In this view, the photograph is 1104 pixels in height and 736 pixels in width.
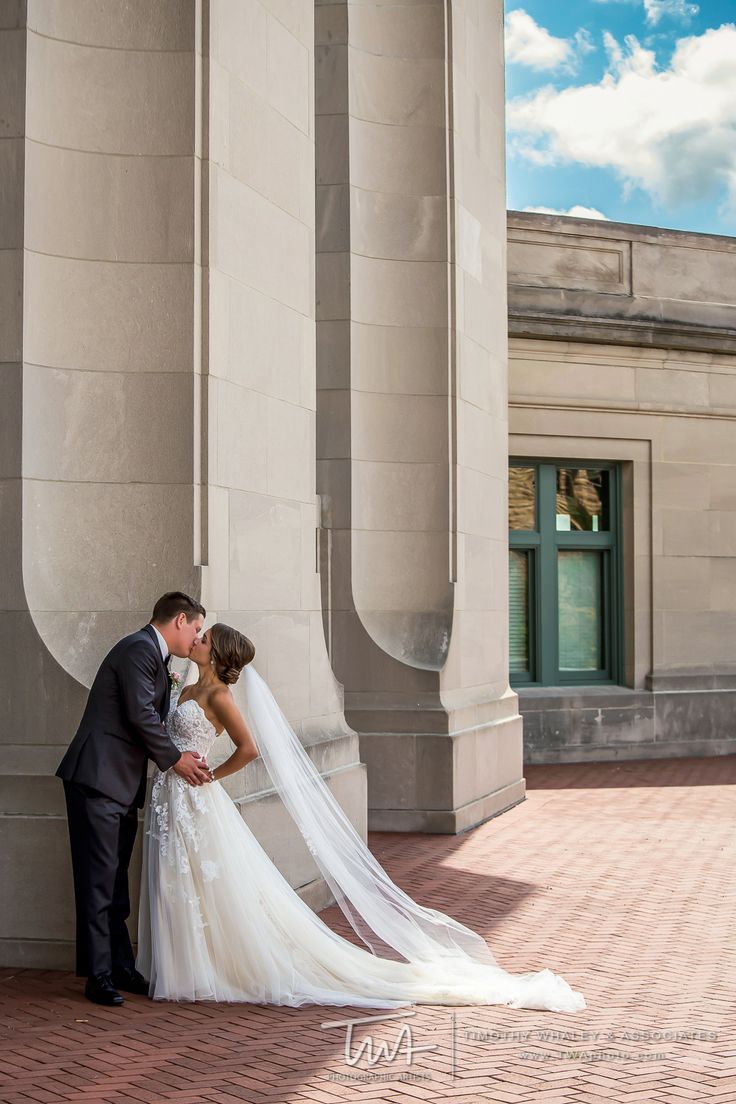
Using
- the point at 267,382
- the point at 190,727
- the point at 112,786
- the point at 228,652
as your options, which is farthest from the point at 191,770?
the point at 267,382

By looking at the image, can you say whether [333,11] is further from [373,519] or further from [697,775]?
[697,775]

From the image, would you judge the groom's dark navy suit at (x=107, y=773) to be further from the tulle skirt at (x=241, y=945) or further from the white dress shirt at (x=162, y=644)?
the tulle skirt at (x=241, y=945)

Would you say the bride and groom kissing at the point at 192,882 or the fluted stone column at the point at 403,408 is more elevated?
the fluted stone column at the point at 403,408

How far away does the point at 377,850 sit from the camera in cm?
1028

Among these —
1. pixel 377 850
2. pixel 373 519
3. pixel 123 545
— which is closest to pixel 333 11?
pixel 373 519

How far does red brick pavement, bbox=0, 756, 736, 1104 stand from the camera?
4867mm

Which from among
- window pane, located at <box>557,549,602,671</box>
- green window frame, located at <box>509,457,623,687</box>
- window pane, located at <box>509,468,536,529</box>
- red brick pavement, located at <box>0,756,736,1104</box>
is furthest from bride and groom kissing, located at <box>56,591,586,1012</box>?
window pane, located at <box>557,549,602,671</box>

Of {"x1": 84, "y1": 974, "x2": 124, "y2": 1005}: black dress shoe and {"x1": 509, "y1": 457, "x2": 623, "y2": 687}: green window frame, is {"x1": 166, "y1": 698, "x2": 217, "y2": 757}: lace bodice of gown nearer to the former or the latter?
{"x1": 84, "y1": 974, "x2": 124, "y2": 1005}: black dress shoe

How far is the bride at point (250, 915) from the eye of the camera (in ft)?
20.1

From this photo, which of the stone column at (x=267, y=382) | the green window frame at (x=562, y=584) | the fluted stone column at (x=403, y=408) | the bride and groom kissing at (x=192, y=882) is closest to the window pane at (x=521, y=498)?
the green window frame at (x=562, y=584)

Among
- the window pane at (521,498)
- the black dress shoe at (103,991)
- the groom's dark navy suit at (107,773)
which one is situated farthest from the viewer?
the window pane at (521,498)

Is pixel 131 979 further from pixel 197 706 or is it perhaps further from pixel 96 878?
pixel 197 706

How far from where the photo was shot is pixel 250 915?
6.24 m

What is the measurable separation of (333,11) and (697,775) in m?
9.10
